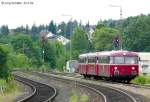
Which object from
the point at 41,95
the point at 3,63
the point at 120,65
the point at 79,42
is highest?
the point at 79,42

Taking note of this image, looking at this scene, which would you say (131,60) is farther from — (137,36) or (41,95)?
(137,36)

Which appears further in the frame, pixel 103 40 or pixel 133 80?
pixel 103 40

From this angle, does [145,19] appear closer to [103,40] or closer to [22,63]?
A: [103,40]

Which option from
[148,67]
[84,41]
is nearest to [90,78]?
[148,67]

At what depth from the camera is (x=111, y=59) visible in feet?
168

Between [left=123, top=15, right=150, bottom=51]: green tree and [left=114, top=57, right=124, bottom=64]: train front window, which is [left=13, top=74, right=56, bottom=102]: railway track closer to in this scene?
[left=114, top=57, right=124, bottom=64]: train front window

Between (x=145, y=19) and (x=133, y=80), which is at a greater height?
(x=145, y=19)

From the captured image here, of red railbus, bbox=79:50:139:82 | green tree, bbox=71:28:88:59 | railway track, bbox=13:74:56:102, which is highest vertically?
green tree, bbox=71:28:88:59

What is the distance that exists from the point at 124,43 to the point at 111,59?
300ft

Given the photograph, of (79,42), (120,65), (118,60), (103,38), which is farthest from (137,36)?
(120,65)

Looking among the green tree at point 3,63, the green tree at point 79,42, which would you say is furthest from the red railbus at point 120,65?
the green tree at point 79,42

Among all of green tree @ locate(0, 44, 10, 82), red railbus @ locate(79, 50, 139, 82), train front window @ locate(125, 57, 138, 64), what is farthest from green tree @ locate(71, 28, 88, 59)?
train front window @ locate(125, 57, 138, 64)

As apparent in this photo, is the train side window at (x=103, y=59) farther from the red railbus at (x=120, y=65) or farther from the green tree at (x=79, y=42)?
the green tree at (x=79, y=42)

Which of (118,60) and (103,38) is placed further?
(103,38)
